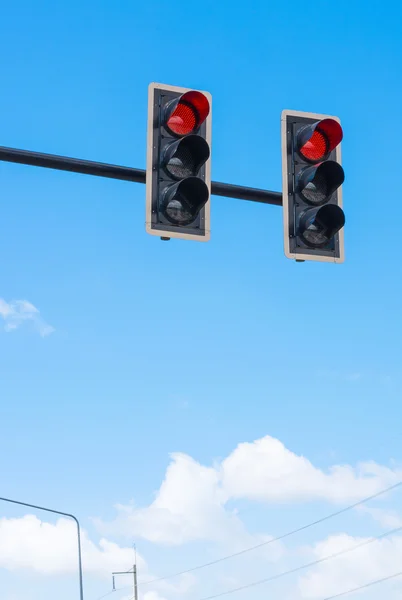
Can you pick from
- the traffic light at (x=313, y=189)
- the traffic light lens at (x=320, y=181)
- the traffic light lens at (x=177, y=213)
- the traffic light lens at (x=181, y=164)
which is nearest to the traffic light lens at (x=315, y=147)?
the traffic light at (x=313, y=189)

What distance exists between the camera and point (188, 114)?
6500 millimetres

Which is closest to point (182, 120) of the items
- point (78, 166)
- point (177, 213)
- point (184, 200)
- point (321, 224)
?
point (184, 200)

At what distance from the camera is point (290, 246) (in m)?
6.67

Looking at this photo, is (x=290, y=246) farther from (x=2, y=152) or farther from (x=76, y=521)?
(x=76, y=521)

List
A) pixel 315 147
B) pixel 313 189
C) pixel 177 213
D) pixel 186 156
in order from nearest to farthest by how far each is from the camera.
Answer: pixel 177 213 → pixel 186 156 → pixel 313 189 → pixel 315 147

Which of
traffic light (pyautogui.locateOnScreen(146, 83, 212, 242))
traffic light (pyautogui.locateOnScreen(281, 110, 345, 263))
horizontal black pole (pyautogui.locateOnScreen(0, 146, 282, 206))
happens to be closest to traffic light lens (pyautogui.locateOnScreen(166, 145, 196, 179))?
traffic light (pyautogui.locateOnScreen(146, 83, 212, 242))

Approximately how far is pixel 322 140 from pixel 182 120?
1111 millimetres

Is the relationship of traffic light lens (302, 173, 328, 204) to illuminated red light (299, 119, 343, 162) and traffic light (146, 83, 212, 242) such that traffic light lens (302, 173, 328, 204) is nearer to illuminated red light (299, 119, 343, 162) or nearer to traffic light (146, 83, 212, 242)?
illuminated red light (299, 119, 343, 162)

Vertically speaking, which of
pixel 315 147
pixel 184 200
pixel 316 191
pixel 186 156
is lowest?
pixel 184 200

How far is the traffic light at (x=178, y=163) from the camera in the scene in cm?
632

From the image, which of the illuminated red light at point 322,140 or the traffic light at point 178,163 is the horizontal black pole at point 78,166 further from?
the illuminated red light at point 322,140

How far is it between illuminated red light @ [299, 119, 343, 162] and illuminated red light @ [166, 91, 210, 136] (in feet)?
2.78

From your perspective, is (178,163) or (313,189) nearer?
(178,163)

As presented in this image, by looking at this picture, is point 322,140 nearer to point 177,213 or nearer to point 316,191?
point 316,191
